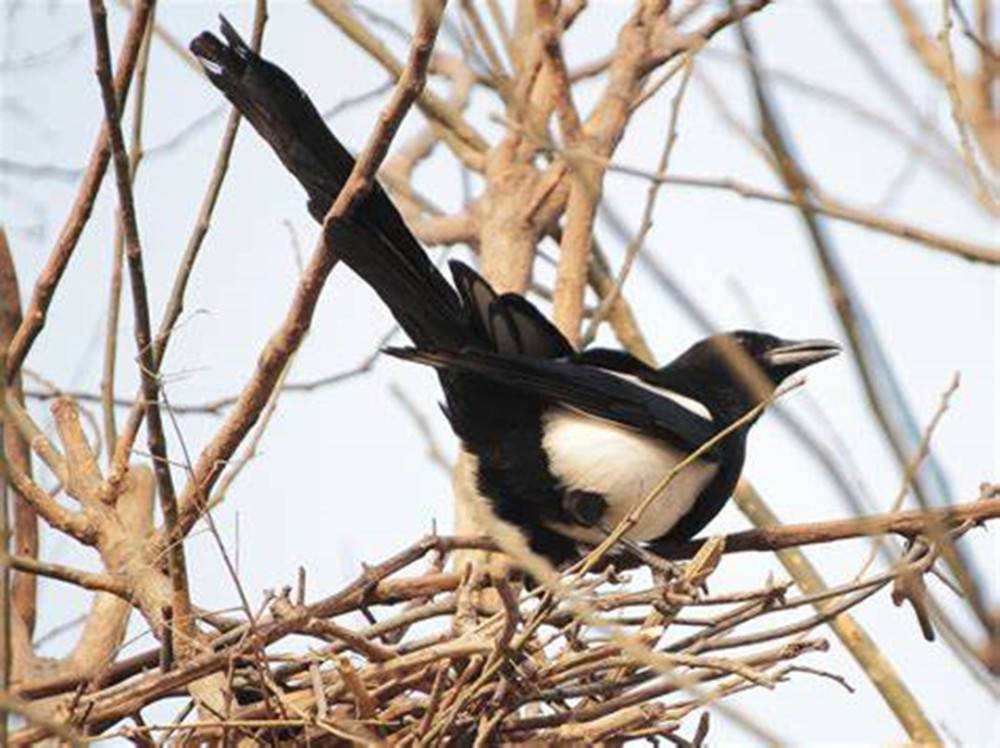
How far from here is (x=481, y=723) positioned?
11.4 ft

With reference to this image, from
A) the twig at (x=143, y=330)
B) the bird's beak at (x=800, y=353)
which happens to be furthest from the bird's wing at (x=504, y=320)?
the twig at (x=143, y=330)

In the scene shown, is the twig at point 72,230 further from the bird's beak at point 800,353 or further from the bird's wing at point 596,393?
the bird's beak at point 800,353

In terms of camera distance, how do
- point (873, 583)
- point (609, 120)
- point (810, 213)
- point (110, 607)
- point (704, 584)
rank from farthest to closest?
point (609, 120) → point (110, 607) → point (704, 584) → point (873, 583) → point (810, 213)

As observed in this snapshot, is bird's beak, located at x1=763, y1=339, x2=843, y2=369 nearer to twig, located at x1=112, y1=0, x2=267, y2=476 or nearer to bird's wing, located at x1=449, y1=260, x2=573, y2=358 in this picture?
bird's wing, located at x1=449, y1=260, x2=573, y2=358

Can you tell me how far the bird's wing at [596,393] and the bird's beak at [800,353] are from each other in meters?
0.37

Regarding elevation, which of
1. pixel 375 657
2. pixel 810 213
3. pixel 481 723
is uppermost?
pixel 375 657

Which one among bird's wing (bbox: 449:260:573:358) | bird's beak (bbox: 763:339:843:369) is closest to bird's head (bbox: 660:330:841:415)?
bird's beak (bbox: 763:339:843:369)

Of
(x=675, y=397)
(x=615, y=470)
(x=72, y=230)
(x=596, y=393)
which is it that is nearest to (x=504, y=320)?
(x=596, y=393)

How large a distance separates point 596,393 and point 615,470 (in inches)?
8.0

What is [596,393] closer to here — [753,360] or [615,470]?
[615,470]

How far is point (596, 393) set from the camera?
461 centimetres

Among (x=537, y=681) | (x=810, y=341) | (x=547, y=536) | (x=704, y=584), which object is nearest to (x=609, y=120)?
(x=810, y=341)

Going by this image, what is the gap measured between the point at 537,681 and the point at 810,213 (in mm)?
1970

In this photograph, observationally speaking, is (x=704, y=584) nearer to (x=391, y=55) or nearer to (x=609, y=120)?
(x=609, y=120)
